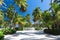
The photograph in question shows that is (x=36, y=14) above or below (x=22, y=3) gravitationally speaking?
below

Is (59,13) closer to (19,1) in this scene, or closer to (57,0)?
(57,0)

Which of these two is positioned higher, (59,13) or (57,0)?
(57,0)

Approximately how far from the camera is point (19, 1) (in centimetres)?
3525

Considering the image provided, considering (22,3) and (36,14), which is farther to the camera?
(36,14)

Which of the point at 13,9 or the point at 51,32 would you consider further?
the point at 13,9

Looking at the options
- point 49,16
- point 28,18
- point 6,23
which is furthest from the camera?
point 28,18

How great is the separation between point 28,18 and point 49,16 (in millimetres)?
57016

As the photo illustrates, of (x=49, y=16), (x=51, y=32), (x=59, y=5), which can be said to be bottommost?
(x=51, y=32)

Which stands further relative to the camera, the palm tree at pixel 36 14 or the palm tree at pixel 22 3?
the palm tree at pixel 36 14

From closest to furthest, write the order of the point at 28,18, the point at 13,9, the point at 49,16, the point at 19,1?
the point at 49,16 → the point at 19,1 → the point at 13,9 → the point at 28,18

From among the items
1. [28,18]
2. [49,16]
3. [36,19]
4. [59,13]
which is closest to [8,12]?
[49,16]

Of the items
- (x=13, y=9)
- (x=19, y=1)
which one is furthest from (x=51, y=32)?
(x=13, y=9)

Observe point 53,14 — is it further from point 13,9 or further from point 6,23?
point 6,23

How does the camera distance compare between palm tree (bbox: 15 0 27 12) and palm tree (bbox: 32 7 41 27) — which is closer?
palm tree (bbox: 15 0 27 12)
